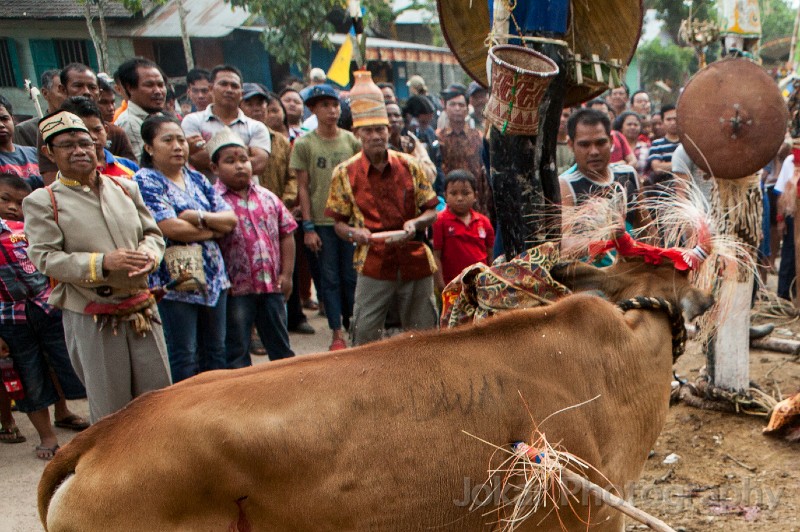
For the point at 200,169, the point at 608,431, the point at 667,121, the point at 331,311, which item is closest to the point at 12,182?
the point at 200,169

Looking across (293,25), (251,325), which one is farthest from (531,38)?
(293,25)

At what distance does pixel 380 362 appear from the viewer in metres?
2.46

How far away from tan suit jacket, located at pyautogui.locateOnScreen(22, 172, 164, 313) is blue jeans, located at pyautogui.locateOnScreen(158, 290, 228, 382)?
0.62 metres

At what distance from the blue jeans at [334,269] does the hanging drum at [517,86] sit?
375 centimetres

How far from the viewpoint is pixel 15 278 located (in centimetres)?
482

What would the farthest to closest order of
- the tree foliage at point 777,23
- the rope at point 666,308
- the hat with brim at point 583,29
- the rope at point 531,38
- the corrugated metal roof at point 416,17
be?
the tree foliage at point 777,23, the corrugated metal roof at point 416,17, the hat with brim at point 583,29, the rope at point 531,38, the rope at point 666,308

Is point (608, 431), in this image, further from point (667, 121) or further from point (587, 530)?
point (667, 121)

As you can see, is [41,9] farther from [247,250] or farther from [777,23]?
[777,23]

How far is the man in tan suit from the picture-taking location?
3.77 meters

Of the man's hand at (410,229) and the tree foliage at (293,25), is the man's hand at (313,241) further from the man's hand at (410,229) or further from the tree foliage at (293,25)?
the tree foliage at (293,25)

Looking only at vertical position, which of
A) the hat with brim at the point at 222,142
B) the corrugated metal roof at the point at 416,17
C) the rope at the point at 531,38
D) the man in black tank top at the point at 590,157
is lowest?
the man in black tank top at the point at 590,157

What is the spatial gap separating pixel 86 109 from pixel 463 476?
3.82 metres

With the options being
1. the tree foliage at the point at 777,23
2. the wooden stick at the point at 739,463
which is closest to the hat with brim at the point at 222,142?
the wooden stick at the point at 739,463

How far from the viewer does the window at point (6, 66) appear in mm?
17578
